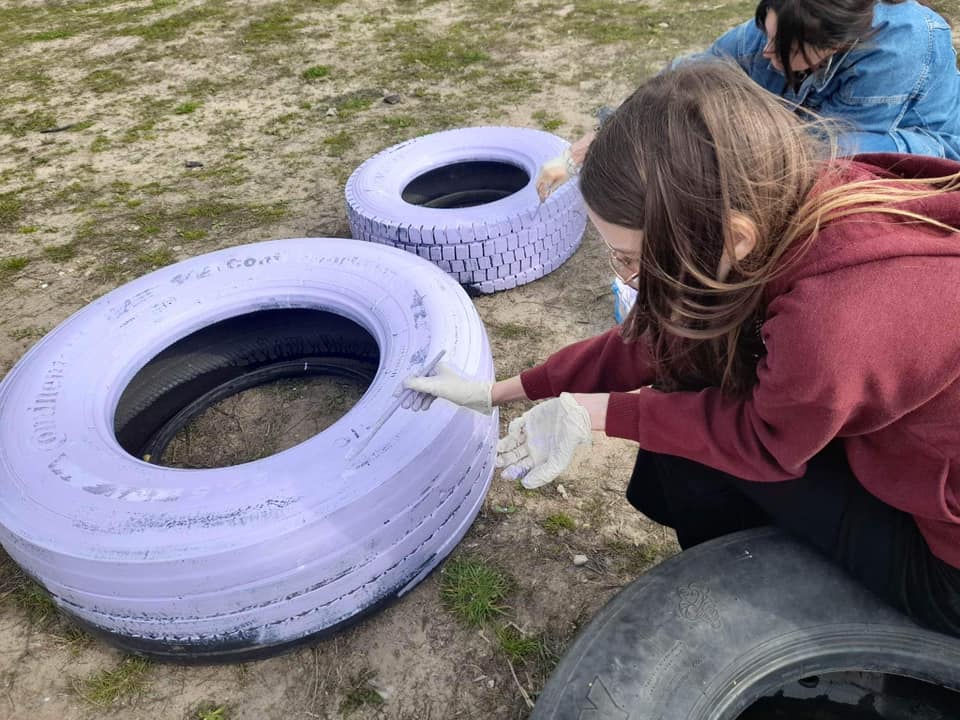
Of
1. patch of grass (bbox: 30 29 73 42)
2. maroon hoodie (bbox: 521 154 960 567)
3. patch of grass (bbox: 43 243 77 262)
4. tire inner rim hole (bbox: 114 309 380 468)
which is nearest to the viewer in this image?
maroon hoodie (bbox: 521 154 960 567)

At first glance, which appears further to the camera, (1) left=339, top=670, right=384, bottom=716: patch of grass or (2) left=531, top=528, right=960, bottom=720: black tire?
(1) left=339, top=670, right=384, bottom=716: patch of grass

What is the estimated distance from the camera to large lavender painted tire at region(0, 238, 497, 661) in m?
1.60

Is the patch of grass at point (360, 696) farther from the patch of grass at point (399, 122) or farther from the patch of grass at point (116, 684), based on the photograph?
the patch of grass at point (399, 122)

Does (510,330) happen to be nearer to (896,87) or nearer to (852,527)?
(896,87)

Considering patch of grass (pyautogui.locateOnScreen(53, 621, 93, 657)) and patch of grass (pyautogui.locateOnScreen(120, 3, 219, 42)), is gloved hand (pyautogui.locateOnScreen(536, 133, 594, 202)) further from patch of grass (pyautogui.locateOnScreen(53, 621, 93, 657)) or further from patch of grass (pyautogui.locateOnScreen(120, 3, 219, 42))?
patch of grass (pyautogui.locateOnScreen(120, 3, 219, 42))

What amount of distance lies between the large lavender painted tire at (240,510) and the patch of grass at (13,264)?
1.72 m

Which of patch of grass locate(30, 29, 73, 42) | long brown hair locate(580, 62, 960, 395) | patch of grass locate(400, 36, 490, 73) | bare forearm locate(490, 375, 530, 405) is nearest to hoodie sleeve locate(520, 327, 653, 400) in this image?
bare forearm locate(490, 375, 530, 405)

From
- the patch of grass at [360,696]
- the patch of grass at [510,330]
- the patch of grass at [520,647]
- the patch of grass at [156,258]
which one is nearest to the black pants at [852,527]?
the patch of grass at [520,647]

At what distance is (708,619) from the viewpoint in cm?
141

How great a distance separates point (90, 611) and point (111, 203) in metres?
2.98

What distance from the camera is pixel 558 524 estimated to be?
2.08m

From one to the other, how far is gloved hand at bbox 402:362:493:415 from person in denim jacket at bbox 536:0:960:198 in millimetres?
739

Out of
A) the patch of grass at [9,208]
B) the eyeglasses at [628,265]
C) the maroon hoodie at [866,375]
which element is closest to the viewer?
the maroon hoodie at [866,375]

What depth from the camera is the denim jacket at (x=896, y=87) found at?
2100 mm
